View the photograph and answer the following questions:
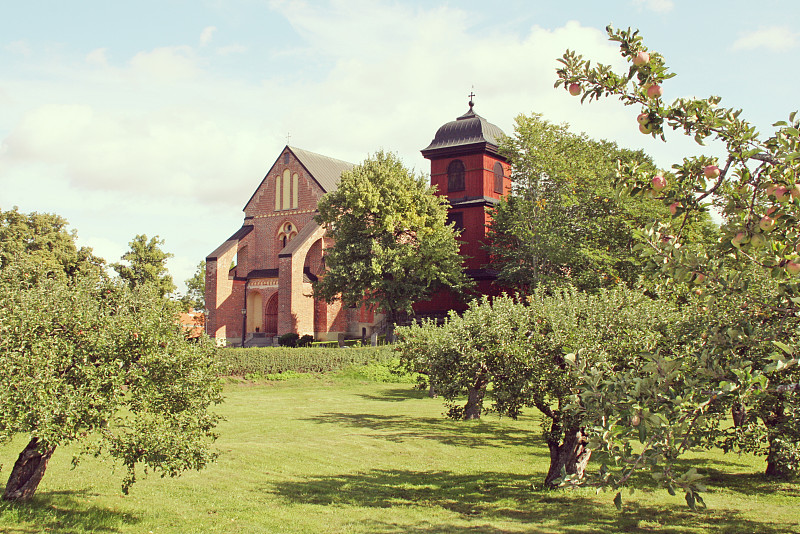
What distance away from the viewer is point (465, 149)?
149ft

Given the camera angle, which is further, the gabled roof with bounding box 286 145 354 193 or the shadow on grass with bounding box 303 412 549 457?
the gabled roof with bounding box 286 145 354 193

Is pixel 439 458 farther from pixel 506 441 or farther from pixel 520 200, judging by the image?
pixel 520 200

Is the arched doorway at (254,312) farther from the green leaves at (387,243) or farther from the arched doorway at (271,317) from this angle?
the green leaves at (387,243)

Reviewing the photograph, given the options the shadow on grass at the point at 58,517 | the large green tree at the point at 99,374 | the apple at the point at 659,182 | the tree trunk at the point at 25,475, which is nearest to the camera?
the apple at the point at 659,182

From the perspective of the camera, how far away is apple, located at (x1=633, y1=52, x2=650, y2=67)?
547cm

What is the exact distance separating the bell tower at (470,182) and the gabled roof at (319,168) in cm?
848

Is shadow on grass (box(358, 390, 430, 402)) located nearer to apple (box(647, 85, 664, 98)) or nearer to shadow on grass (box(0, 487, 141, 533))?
shadow on grass (box(0, 487, 141, 533))

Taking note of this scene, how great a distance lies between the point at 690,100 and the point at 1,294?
9577 millimetres

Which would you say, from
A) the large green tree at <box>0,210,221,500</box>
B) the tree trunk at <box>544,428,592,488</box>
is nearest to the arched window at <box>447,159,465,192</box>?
the tree trunk at <box>544,428,592,488</box>

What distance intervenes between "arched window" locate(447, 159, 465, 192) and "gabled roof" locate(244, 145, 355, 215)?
8.55 metres

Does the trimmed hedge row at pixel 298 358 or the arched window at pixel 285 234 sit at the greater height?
the arched window at pixel 285 234

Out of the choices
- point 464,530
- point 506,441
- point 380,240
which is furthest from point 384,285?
point 464,530

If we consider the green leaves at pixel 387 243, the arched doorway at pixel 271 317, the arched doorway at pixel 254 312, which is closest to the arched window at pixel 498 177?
the green leaves at pixel 387 243

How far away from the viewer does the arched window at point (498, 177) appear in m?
46.0
